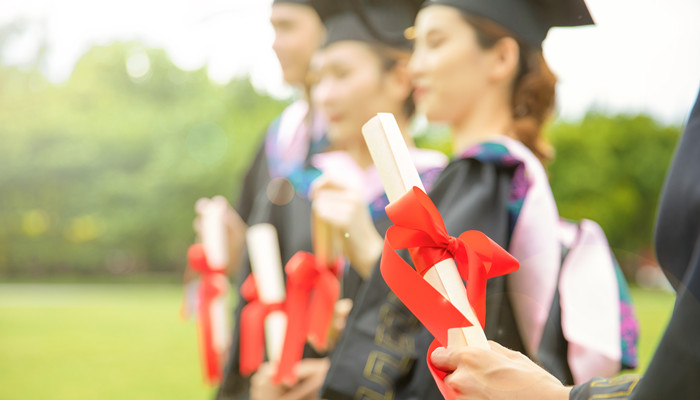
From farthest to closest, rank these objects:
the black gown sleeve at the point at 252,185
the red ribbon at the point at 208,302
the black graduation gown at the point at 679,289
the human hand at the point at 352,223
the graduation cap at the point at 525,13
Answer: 1. the black gown sleeve at the point at 252,185
2. the red ribbon at the point at 208,302
3. the human hand at the point at 352,223
4. the graduation cap at the point at 525,13
5. the black graduation gown at the point at 679,289

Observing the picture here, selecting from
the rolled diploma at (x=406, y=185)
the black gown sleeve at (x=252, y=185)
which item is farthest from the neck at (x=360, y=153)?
the rolled diploma at (x=406, y=185)

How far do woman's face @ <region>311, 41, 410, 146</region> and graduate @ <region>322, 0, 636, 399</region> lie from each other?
281 millimetres

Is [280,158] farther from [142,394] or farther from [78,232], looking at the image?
[78,232]

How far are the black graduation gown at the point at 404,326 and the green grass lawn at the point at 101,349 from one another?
161 cm

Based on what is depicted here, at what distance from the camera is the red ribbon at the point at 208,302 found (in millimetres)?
1336

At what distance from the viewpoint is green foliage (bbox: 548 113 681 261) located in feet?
4.09

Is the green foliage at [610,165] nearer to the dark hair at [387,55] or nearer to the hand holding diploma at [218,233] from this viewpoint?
the dark hair at [387,55]

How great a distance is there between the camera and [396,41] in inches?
37.3

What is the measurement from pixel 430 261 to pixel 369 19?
60 centimetres

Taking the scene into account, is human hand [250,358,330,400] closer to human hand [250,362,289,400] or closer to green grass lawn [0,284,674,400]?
human hand [250,362,289,400]

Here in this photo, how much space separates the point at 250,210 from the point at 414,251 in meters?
1.18

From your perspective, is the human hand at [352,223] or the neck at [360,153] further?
the neck at [360,153]

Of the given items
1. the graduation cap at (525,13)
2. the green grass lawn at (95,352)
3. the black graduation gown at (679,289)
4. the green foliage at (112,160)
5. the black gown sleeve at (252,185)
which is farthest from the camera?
the green foliage at (112,160)

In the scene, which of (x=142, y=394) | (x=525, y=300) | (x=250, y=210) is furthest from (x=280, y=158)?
(x=142, y=394)
